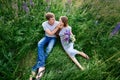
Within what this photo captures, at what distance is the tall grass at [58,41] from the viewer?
4.55 metres

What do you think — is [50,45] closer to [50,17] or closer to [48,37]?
[48,37]

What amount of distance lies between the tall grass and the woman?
0.09 metres

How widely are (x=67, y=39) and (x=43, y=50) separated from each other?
0.49 metres

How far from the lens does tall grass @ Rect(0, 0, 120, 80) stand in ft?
14.9

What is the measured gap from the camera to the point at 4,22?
204 inches

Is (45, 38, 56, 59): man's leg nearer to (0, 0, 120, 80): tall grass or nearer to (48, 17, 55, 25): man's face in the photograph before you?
(0, 0, 120, 80): tall grass

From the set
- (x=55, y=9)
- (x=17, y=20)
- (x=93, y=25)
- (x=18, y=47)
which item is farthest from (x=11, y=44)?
(x=93, y=25)

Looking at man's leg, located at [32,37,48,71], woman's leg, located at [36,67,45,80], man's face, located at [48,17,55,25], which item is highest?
man's face, located at [48,17,55,25]

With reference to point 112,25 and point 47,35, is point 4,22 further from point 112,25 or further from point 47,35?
point 112,25

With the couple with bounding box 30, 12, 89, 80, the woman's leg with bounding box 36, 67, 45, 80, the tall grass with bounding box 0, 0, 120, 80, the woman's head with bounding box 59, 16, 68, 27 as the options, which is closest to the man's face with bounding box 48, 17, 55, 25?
the couple with bounding box 30, 12, 89, 80

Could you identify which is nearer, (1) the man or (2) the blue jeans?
(2) the blue jeans

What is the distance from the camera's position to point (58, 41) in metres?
5.39

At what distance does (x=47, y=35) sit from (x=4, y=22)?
82 cm

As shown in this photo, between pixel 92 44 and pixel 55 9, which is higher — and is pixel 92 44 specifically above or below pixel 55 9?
below
